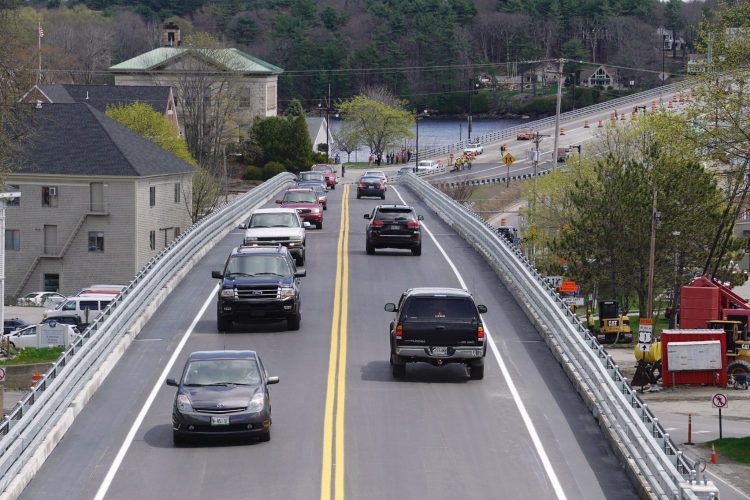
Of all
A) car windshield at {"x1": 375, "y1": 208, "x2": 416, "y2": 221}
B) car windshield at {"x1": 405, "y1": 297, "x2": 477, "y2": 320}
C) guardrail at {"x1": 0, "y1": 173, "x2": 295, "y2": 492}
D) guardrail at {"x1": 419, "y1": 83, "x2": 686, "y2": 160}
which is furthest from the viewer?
guardrail at {"x1": 419, "y1": 83, "x2": 686, "y2": 160}

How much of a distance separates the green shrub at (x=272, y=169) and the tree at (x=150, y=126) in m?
11.2

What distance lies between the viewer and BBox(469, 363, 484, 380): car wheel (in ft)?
84.9

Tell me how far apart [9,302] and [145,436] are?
52435 millimetres

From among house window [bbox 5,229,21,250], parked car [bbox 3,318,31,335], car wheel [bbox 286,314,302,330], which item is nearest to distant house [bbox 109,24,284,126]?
house window [bbox 5,229,21,250]

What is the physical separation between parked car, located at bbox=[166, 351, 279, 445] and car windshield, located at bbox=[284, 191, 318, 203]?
3342cm

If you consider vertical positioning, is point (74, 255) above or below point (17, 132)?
below

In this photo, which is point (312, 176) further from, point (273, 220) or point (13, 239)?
point (273, 220)

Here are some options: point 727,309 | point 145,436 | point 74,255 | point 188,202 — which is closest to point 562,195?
point 188,202

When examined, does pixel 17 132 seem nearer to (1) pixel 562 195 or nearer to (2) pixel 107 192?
(2) pixel 107 192

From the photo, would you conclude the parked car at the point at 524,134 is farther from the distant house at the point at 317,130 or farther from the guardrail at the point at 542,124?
the distant house at the point at 317,130

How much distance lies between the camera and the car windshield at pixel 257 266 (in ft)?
101

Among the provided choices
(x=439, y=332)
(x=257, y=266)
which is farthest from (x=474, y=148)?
(x=439, y=332)

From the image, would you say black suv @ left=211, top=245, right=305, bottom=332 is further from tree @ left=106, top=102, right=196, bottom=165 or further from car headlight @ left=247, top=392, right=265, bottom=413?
tree @ left=106, top=102, right=196, bottom=165

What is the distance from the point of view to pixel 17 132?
7306 cm
